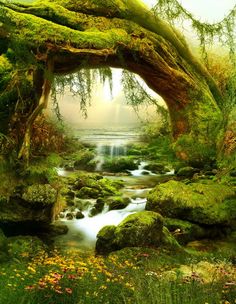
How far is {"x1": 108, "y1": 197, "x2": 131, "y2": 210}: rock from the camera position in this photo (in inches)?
401

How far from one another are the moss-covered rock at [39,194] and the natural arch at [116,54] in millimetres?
867

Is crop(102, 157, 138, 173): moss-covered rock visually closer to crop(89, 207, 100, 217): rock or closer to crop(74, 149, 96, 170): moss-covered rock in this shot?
crop(74, 149, 96, 170): moss-covered rock

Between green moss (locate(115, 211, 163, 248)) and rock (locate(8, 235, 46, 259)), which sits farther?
green moss (locate(115, 211, 163, 248))

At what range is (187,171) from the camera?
456 inches

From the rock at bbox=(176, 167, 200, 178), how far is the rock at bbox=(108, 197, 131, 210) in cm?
192

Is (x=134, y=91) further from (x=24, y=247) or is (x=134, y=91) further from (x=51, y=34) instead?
(x=24, y=247)

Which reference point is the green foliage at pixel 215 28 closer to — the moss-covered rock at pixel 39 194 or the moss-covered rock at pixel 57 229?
the moss-covered rock at pixel 39 194

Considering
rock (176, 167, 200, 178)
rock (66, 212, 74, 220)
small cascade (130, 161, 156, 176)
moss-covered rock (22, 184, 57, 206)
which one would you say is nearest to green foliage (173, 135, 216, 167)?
rock (176, 167, 200, 178)

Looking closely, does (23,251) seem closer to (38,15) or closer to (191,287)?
(191,287)

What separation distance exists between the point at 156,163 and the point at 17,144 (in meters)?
8.40

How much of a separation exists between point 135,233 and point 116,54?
383cm

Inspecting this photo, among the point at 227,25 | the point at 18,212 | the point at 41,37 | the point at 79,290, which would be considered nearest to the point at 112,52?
the point at 41,37

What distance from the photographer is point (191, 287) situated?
11.6 ft

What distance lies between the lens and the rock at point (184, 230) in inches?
321
